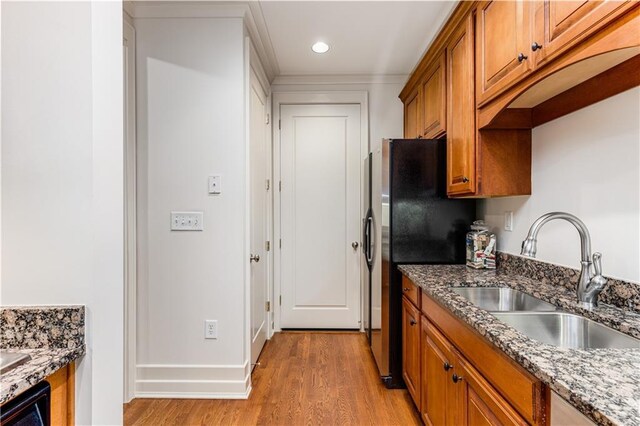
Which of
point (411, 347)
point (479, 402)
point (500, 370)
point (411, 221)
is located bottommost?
point (411, 347)

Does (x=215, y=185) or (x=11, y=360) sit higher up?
(x=215, y=185)

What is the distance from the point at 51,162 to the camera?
868 millimetres

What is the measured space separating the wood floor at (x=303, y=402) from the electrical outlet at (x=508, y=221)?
50.6 inches

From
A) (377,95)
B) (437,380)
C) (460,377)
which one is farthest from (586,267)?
(377,95)

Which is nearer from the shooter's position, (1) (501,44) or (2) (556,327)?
(2) (556,327)

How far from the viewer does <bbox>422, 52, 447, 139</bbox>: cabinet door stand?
2299 millimetres

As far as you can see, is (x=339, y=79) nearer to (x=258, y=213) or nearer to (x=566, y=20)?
(x=258, y=213)

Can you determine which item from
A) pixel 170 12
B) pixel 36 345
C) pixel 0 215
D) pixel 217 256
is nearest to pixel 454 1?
pixel 170 12

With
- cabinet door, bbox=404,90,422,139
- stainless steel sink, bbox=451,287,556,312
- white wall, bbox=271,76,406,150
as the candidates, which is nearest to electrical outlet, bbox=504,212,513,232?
stainless steel sink, bbox=451,287,556,312

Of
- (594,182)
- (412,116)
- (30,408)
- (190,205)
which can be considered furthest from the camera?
(412,116)

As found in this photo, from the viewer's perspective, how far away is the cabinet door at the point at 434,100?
230cm

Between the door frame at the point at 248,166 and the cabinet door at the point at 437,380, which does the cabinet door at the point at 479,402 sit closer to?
the cabinet door at the point at 437,380

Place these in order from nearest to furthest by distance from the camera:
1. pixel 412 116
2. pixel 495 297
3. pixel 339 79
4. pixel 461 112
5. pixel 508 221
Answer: pixel 495 297
pixel 461 112
pixel 508 221
pixel 412 116
pixel 339 79

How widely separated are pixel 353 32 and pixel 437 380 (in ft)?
7.78
